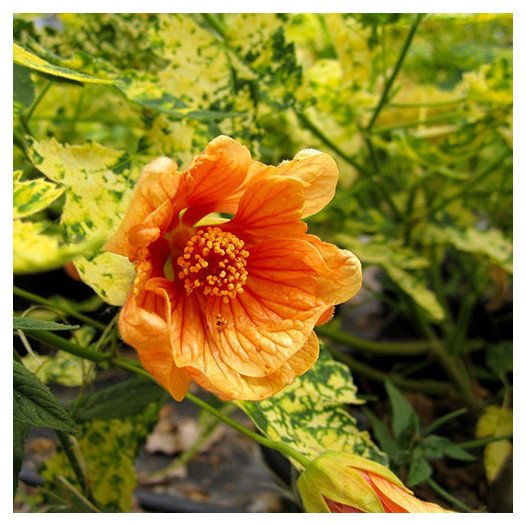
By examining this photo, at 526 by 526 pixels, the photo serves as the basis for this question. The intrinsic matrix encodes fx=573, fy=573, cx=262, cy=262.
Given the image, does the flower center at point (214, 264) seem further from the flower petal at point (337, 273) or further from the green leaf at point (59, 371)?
the green leaf at point (59, 371)

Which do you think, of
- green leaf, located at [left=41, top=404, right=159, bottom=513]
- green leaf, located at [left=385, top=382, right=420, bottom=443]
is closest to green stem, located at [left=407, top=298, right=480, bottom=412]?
green leaf, located at [left=385, top=382, right=420, bottom=443]

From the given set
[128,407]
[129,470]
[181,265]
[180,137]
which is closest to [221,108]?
[180,137]

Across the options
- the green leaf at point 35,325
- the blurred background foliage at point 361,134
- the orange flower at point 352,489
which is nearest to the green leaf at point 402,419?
the blurred background foliage at point 361,134

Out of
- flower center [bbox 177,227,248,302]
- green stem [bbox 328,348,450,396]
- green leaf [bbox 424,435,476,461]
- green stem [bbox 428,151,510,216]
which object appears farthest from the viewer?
green stem [bbox 328,348,450,396]

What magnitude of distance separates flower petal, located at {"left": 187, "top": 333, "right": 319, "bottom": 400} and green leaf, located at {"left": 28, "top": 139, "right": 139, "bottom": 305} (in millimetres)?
92

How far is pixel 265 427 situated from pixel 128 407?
15cm

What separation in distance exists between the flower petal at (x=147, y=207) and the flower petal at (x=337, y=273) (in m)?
0.11

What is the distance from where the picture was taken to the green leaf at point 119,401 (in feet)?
1.75

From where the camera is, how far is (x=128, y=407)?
0.54m

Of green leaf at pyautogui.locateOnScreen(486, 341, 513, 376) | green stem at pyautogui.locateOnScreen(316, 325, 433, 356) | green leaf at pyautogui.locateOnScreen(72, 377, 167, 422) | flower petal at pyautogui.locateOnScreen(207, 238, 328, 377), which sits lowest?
green stem at pyautogui.locateOnScreen(316, 325, 433, 356)

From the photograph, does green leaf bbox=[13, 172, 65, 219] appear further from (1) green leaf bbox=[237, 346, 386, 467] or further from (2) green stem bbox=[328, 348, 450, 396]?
(2) green stem bbox=[328, 348, 450, 396]

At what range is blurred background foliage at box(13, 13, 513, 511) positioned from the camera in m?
0.52

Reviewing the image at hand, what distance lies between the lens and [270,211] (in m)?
0.43

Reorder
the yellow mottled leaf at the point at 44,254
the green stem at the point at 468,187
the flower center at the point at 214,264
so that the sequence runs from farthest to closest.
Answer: the green stem at the point at 468,187 < the flower center at the point at 214,264 < the yellow mottled leaf at the point at 44,254
